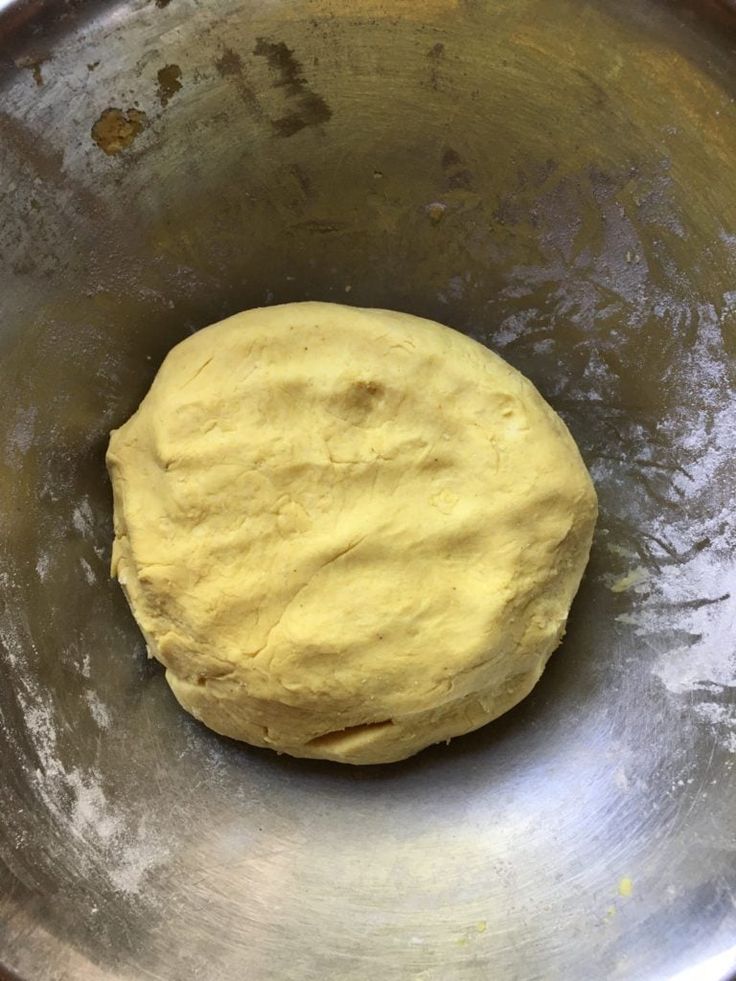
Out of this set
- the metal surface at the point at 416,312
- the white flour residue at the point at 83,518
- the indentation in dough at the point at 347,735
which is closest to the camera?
the metal surface at the point at 416,312

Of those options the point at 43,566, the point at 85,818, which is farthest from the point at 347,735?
the point at 43,566

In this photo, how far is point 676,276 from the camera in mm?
1333

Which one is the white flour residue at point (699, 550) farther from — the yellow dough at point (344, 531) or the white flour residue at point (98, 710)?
the white flour residue at point (98, 710)

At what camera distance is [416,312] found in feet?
4.94

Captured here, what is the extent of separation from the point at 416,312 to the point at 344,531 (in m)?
0.51

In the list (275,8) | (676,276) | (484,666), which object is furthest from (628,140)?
(484,666)

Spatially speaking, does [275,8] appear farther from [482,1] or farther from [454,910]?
[454,910]

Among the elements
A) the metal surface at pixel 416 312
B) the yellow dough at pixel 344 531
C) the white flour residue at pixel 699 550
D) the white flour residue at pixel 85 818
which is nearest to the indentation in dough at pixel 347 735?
the yellow dough at pixel 344 531

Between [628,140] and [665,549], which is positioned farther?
[665,549]

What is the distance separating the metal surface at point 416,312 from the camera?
1.18 meters

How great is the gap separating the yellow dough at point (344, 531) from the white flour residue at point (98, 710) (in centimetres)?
13

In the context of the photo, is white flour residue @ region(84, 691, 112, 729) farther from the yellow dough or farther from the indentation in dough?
the indentation in dough

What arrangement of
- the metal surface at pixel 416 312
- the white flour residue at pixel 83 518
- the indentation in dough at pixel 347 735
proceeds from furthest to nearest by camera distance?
the white flour residue at pixel 83 518, the indentation in dough at pixel 347 735, the metal surface at pixel 416 312

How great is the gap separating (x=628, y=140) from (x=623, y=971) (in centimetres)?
130
